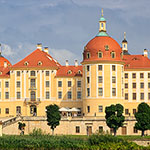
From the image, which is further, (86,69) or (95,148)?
(86,69)

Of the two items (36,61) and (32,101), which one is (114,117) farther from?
(36,61)

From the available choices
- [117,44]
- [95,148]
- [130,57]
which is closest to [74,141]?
[95,148]

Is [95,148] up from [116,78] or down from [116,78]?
down

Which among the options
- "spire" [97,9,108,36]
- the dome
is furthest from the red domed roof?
the dome

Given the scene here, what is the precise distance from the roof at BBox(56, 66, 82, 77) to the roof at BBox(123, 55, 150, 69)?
837cm

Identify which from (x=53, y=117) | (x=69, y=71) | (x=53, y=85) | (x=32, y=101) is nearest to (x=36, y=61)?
(x=53, y=85)

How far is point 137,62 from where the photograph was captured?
119188mm

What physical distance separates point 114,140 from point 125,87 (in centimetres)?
3698

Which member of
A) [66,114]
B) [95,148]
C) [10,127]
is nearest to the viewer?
[95,148]

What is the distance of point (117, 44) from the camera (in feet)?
372

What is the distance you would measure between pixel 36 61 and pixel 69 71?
6.00 m

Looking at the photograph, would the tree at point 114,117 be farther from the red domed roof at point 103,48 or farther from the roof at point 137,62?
the roof at point 137,62

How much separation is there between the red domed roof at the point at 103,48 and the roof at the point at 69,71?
250 inches

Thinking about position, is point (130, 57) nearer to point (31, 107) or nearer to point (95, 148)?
point (31, 107)
